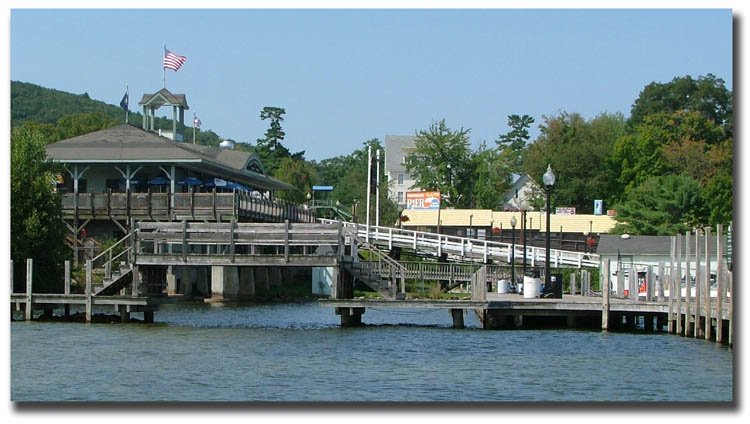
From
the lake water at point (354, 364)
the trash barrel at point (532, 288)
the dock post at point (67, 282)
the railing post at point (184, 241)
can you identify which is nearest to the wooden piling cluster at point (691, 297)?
the lake water at point (354, 364)

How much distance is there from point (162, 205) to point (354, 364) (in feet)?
112

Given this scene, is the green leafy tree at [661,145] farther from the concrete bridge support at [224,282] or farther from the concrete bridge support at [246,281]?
the concrete bridge support at [224,282]

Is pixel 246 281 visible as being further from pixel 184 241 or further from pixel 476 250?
pixel 184 241

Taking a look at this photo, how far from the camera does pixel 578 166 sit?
11075 cm

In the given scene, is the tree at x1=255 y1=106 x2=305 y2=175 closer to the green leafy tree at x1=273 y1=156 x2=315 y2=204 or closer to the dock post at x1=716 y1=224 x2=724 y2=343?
the green leafy tree at x1=273 y1=156 x2=315 y2=204

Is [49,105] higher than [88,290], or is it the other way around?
[49,105]

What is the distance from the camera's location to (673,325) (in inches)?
1535

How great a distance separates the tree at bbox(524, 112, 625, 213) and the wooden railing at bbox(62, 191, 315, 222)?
165 ft

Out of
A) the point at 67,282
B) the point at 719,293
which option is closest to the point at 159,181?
the point at 67,282

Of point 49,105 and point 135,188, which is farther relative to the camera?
point 49,105

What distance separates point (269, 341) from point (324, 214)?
81055mm

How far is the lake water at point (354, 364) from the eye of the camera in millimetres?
25312

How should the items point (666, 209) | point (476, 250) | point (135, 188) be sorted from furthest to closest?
point (666, 209), point (476, 250), point (135, 188)

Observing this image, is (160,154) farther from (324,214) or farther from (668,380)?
(324,214)
